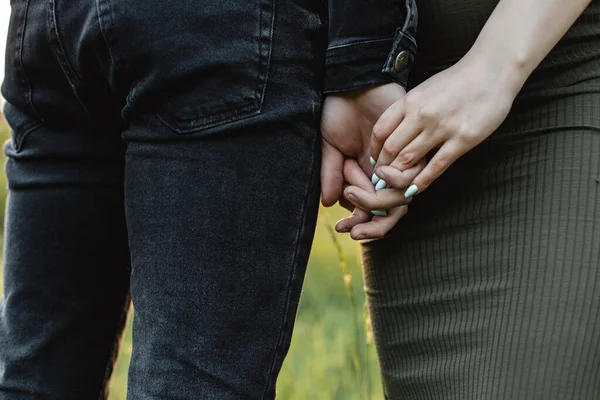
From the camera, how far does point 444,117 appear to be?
1021mm

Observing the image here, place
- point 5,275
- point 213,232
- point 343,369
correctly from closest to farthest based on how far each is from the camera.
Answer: point 213,232
point 5,275
point 343,369

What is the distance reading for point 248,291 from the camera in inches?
39.8

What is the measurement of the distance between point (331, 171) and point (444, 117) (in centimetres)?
16

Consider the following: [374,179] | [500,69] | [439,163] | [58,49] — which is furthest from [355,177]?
[58,49]

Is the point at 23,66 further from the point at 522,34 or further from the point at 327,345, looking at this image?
the point at 327,345

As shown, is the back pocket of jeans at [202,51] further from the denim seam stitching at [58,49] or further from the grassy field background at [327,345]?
the grassy field background at [327,345]

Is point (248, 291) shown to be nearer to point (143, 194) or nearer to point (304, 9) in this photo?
point (143, 194)

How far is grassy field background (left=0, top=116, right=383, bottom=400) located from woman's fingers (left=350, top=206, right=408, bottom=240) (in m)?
0.57

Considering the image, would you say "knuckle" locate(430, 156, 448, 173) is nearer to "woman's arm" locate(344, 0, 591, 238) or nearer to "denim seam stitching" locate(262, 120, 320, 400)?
"woman's arm" locate(344, 0, 591, 238)

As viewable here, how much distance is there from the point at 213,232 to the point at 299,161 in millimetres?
132

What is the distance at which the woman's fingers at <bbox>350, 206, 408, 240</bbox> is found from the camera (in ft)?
3.72

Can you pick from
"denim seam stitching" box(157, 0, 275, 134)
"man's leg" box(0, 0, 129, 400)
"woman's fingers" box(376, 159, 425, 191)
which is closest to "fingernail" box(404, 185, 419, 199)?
"woman's fingers" box(376, 159, 425, 191)

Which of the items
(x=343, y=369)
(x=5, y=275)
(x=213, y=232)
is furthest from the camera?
(x=343, y=369)

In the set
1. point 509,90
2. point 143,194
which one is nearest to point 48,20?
point 143,194
